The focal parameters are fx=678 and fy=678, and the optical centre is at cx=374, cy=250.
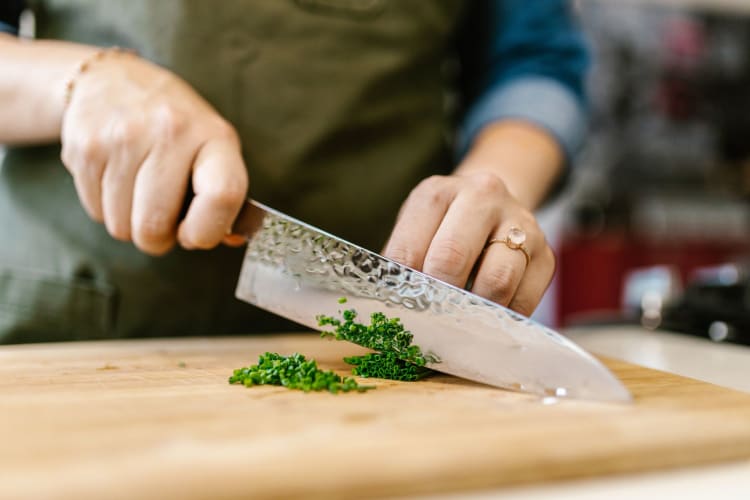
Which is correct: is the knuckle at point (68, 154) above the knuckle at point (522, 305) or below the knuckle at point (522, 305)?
above

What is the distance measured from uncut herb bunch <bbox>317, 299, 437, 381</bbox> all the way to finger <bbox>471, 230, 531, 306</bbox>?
4.6 inches

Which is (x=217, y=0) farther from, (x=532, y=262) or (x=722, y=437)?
(x=722, y=437)

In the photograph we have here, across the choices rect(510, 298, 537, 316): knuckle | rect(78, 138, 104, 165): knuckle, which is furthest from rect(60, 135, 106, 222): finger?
rect(510, 298, 537, 316): knuckle

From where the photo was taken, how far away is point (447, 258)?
88 centimetres

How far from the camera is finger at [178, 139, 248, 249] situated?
950mm

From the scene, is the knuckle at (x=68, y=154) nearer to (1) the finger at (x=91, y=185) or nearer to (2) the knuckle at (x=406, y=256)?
(1) the finger at (x=91, y=185)

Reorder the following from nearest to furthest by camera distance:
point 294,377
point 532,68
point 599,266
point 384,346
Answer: point 294,377 < point 384,346 < point 532,68 < point 599,266

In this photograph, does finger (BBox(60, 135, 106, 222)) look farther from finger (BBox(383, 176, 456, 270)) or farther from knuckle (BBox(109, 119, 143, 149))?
finger (BBox(383, 176, 456, 270))

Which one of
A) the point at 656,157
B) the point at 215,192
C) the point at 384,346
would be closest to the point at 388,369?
the point at 384,346

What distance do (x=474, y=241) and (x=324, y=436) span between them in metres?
0.38

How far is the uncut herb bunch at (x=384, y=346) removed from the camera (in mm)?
902

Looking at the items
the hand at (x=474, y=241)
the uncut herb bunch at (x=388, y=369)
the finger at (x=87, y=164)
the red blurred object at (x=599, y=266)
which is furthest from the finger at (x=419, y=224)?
the red blurred object at (x=599, y=266)

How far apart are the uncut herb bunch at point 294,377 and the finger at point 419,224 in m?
0.19

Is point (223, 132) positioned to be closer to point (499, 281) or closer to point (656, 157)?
point (499, 281)
